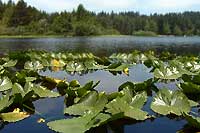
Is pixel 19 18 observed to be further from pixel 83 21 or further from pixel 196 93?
pixel 196 93

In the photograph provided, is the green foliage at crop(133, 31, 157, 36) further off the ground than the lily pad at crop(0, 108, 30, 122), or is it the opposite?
the lily pad at crop(0, 108, 30, 122)

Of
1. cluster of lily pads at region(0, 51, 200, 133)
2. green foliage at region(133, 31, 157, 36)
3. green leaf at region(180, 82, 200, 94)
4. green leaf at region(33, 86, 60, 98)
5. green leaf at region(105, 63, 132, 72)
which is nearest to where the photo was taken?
cluster of lily pads at region(0, 51, 200, 133)

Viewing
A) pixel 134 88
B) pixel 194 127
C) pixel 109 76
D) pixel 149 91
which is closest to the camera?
pixel 194 127

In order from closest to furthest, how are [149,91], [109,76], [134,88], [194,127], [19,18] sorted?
[194,127], [134,88], [149,91], [109,76], [19,18]

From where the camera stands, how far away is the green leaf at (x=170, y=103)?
14.9ft

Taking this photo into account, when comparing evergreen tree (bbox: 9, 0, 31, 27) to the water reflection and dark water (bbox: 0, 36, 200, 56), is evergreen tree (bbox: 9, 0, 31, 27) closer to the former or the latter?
dark water (bbox: 0, 36, 200, 56)

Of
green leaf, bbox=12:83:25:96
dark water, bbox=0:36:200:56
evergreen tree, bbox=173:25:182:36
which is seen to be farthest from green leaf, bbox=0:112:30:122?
evergreen tree, bbox=173:25:182:36

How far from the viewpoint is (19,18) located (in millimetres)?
73312

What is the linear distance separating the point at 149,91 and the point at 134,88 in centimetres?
62

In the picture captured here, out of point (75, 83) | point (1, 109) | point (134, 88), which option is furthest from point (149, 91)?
point (1, 109)

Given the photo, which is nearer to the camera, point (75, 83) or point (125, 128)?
point (125, 128)

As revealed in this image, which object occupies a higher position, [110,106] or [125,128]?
[110,106]

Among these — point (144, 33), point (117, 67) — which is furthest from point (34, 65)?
point (144, 33)

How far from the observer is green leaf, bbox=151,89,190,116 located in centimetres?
455
